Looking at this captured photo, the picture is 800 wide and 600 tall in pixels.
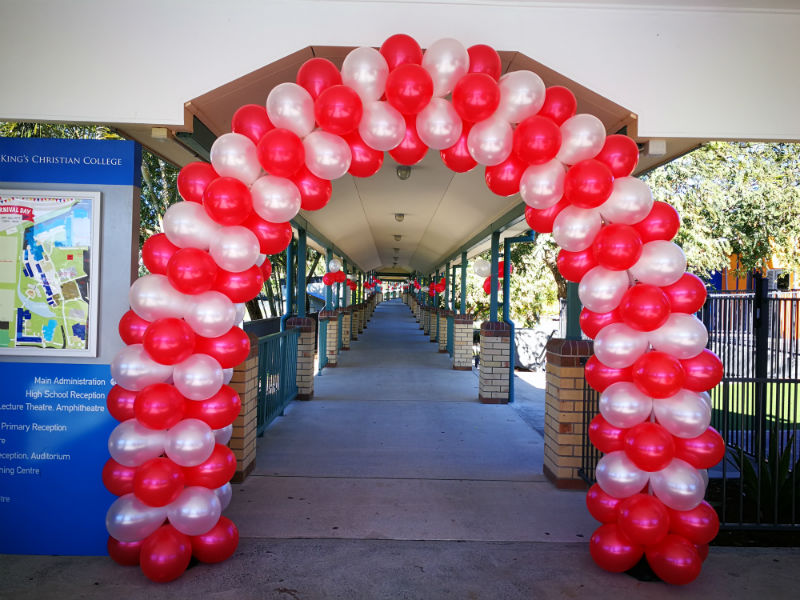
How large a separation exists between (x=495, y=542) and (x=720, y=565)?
1.39m

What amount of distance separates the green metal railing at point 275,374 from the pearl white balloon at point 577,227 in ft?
12.5

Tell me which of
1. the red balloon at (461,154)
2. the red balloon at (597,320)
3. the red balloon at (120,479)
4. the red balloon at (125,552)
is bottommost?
the red balloon at (125,552)

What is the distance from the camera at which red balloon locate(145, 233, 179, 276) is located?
10.0 ft

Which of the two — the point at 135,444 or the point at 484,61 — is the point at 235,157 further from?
the point at 135,444

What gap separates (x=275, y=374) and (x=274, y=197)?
13.6ft

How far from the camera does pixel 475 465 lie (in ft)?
17.2

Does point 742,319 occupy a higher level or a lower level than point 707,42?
lower

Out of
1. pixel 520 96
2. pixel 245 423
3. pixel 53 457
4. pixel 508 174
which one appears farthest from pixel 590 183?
pixel 53 457

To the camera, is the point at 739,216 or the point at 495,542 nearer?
the point at 495,542

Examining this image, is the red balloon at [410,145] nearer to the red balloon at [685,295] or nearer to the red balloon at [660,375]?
the red balloon at [685,295]

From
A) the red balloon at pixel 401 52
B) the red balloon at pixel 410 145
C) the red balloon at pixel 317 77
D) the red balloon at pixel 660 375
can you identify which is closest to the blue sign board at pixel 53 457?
the red balloon at pixel 317 77

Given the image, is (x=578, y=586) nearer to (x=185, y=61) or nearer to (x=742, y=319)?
(x=185, y=61)

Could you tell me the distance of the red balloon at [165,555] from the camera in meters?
2.90

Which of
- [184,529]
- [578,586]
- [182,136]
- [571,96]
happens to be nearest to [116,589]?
[184,529]
